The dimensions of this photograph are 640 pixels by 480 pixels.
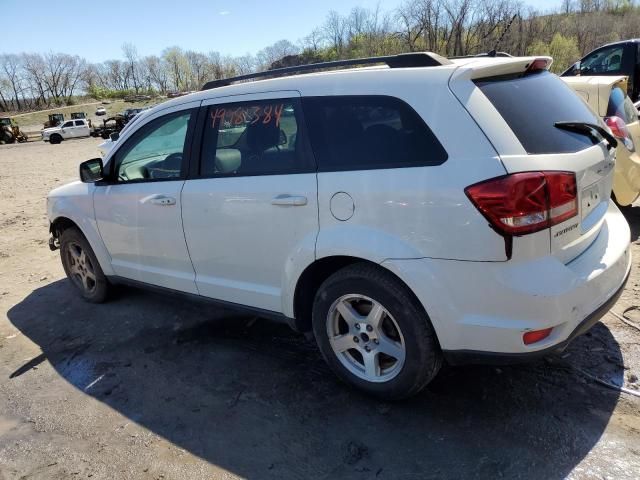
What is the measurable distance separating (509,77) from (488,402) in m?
1.78

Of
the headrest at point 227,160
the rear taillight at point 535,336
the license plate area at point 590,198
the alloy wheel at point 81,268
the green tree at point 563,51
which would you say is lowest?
the alloy wheel at point 81,268

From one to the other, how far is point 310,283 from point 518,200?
52.5 inches

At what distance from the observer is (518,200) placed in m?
2.27

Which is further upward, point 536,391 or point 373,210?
point 373,210

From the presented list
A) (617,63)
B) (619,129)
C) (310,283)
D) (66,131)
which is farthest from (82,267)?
(66,131)

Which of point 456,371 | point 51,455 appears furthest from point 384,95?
point 51,455

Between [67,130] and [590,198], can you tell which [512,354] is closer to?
[590,198]

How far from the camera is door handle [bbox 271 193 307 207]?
9.58 ft

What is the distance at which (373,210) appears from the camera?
264cm

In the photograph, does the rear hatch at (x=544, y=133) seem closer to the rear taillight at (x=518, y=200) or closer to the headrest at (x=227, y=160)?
the rear taillight at (x=518, y=200)

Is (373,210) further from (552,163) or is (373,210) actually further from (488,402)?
(488,402)

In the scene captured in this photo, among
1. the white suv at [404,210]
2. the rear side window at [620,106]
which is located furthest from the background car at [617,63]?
the white suv at [404,210]

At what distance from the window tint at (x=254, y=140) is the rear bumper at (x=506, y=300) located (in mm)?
957

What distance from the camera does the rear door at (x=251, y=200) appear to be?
2996 millimetres
